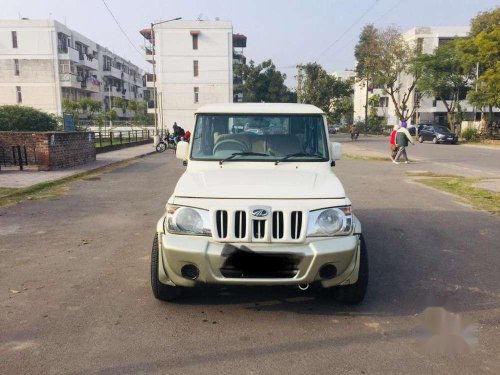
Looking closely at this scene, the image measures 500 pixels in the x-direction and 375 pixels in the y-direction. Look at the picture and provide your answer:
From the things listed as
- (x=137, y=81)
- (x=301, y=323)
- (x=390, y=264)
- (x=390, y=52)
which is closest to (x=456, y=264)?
(x=390, y=264)

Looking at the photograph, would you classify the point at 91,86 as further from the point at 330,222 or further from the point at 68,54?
the point at 330,222

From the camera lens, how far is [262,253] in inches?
135

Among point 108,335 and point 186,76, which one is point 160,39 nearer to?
point 186,76

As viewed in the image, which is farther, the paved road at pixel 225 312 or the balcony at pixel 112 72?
the balcony at pixel 112 72

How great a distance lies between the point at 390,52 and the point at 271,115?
144ft

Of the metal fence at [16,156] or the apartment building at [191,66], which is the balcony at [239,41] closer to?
the apartment building at [191,66]

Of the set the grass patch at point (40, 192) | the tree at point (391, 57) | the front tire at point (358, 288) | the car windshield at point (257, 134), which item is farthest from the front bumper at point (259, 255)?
the tree at point (391, 57)

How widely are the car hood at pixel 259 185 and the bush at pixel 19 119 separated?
17188mm

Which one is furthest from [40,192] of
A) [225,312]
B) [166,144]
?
[166,144]

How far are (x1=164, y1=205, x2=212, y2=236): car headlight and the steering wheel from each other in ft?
4.63

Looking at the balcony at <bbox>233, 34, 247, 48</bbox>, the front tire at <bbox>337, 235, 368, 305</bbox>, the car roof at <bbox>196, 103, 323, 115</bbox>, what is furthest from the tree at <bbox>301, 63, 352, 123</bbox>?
the front tire at <bbox>337, 235, 368, 305</bbox>

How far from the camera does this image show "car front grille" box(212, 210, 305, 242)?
3441 millimetres

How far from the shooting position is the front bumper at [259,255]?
11.2ft

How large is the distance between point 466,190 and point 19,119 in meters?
17.3
